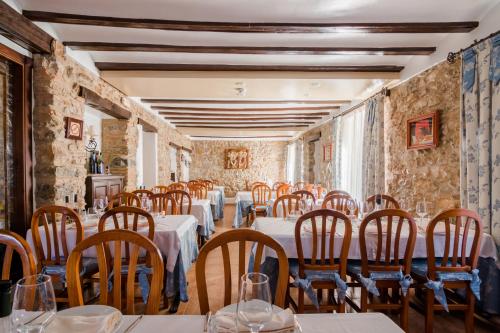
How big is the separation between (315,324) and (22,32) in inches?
127

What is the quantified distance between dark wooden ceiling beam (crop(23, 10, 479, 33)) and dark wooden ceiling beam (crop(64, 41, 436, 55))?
53 cm

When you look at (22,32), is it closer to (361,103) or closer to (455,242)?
(455,242)

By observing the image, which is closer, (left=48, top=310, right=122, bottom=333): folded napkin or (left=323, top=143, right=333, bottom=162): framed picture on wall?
(left=48, top=310, right=122, bottom=333): folded napkin

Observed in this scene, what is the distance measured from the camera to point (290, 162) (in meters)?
11.7

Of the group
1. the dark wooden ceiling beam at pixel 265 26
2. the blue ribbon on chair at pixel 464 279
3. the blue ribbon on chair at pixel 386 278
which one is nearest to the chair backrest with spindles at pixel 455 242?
the blue ribbon on chair at pixel 464 279

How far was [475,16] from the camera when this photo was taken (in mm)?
2869

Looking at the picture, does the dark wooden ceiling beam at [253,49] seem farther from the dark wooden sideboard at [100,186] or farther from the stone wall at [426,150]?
the dark wooden sideboard at [100,186]

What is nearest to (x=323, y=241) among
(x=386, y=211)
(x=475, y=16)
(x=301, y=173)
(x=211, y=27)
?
(x=386, y=211)

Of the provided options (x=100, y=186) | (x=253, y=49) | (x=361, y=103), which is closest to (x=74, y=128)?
(x=100, y=186)

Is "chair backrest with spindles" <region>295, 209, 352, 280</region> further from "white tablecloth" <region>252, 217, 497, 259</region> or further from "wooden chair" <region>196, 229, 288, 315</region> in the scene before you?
"wooden chair" <region>196, 229, 288, 315</region>

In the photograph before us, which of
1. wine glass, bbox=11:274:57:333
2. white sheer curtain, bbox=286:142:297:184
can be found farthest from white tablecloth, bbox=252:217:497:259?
white sheer curtain, bbox=286:142:297:184

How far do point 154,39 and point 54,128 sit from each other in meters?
1.40

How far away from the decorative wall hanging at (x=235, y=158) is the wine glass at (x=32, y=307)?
11418mm

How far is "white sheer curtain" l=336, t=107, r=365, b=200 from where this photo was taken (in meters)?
5.90
